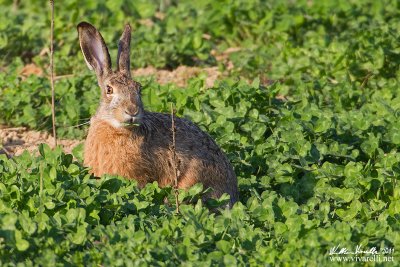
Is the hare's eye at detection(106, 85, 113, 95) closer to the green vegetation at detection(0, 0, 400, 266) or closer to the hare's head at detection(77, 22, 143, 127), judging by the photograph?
the hare's head at detection(77, 22, 143, 127)

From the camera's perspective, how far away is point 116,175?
6688 mm

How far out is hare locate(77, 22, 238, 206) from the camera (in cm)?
703

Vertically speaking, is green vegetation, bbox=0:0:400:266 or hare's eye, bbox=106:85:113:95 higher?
hare's eye, bbox=106:85:113:95

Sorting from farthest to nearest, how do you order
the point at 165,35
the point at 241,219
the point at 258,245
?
the point at 165,35, the point at 241,219, the point at 258,245

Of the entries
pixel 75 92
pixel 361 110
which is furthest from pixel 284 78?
pixel 75 92

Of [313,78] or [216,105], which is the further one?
[313,78]

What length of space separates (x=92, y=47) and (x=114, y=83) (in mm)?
475

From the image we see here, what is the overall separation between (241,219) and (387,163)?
164 centimetres

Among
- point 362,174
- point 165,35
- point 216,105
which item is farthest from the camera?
point 165,35

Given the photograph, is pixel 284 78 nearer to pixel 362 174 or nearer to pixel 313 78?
pixel 313 78

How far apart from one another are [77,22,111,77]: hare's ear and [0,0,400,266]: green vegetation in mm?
648

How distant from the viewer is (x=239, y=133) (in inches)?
316

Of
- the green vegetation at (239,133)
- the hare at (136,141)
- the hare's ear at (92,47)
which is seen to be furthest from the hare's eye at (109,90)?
the green vegetation at (239,133)

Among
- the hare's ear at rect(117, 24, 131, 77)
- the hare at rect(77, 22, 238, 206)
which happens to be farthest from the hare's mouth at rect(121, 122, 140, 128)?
the hare's ear at rect(117, 24, 131, 77)
